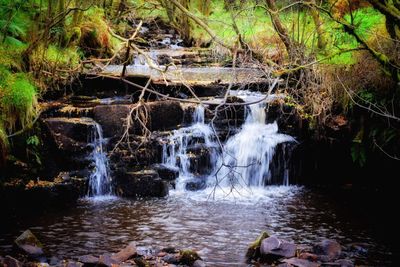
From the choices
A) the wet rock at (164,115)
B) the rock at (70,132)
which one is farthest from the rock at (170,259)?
the wet rock at (164,115)

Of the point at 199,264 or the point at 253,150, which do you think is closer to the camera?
the point at 199,264

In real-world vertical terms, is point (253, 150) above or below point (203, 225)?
above

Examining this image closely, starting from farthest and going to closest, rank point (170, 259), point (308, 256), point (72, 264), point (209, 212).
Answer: point (209, 212) < point (308, 256) < point (170, 259) < point (72, 264)

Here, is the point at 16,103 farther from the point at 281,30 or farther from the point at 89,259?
the point at 281,30

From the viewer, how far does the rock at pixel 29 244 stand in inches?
296

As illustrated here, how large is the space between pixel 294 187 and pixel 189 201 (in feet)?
8.60

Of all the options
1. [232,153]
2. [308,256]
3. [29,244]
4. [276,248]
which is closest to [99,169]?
[232,153]

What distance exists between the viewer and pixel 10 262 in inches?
267

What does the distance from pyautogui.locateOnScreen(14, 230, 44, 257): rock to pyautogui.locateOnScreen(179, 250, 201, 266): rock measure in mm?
2046

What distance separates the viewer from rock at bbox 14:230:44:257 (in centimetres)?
751

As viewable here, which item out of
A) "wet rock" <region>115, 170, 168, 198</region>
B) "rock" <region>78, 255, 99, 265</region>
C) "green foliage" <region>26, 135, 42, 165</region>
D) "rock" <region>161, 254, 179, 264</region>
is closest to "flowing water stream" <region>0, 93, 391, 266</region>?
"wet rock" <region>115, 170, 168, 198</region>

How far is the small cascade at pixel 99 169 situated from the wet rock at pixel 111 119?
14 centimetres

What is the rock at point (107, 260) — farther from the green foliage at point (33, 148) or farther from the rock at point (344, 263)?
the green foliage at point (33, 148)

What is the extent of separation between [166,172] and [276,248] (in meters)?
4.31
